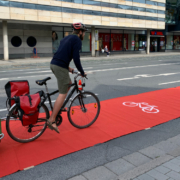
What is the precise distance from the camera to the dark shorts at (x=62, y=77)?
13.5 feet

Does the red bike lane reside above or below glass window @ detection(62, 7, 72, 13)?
below

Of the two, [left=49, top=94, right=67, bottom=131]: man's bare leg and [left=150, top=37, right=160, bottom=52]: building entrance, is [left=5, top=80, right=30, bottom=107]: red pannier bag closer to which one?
[left=49, top=94, right=67, bottom=131]: man's bare leg

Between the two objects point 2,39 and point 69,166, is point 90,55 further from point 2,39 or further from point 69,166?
point 69,166

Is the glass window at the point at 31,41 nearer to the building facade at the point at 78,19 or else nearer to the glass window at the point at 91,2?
the building facade at the point at 78,19

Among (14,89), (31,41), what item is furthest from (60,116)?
(31,41)

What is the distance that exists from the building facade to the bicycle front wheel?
76.3 ft

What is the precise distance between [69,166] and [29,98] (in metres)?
1.18

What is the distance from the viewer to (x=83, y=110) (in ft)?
15.5

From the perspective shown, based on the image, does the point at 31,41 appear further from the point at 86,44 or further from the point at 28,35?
the point at 86,44

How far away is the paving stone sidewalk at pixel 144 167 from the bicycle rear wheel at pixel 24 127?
4.47ft

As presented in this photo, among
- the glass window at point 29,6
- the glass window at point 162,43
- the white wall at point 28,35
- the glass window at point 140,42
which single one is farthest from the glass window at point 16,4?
the glass window at point 162,43

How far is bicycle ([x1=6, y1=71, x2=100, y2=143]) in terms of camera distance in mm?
3826

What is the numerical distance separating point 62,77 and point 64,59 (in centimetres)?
30

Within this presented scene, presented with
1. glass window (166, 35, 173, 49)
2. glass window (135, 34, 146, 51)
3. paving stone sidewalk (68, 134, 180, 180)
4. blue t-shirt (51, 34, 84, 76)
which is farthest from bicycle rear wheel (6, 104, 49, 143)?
glass window (166, 35, 173, 49)
